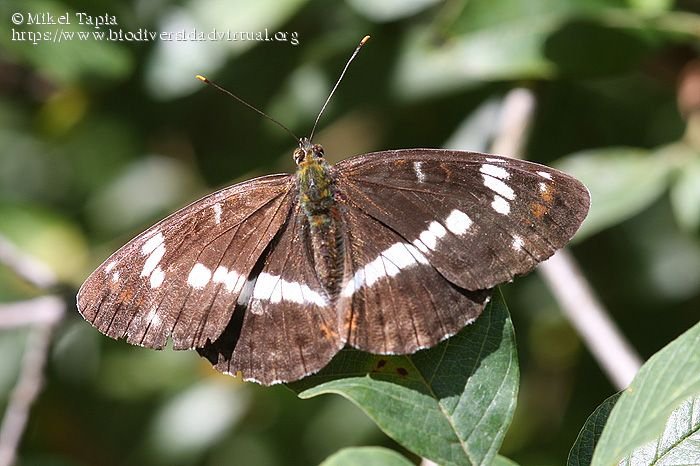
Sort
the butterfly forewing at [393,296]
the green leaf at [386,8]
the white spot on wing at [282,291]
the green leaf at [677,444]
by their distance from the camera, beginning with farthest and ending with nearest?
the green leaf at [386,8] → the white spot on wing at [282,291] → the butterfly forewing at [393,296] → the green leaf at [677,444]

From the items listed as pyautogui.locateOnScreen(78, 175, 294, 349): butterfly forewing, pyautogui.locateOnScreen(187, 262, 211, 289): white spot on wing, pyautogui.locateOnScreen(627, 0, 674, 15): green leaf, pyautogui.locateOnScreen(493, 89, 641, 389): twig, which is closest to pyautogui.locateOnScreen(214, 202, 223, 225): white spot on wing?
pyautogui.locateOnScreen(78, 175, 294, 349): butterfly forewing

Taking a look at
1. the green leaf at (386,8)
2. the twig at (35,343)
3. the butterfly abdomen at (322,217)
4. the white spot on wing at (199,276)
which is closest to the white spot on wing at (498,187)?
the butterfly abdomen at (322,217)

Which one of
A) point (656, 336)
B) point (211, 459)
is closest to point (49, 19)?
point (211, 459)

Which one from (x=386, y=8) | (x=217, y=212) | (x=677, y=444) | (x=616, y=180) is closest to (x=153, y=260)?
(x=217, y=212)

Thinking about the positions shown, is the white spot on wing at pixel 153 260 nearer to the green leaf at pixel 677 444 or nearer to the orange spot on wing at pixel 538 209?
the orange spot on wing at pixel 538 209

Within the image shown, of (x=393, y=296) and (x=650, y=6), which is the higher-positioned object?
(x=650, y=6)

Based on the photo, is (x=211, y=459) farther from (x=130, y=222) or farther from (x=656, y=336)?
(x=656, y=336)

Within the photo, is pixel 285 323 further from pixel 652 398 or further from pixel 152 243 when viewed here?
pixel 652 398
